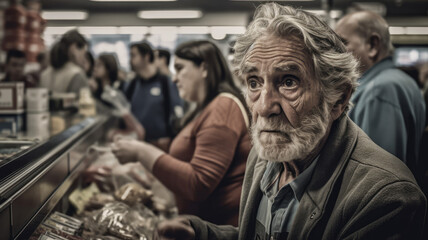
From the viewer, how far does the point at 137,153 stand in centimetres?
Answer: 213

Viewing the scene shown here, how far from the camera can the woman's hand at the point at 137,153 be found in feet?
6.88

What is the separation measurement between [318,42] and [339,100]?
0.70 feet

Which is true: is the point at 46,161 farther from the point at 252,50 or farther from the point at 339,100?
the point at 339,100

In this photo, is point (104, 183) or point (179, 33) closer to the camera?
point (104, 183)

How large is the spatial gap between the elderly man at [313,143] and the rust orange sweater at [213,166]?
2.02ft

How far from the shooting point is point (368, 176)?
1134mm

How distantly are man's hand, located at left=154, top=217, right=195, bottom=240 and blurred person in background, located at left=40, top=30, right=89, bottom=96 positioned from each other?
9.66ft

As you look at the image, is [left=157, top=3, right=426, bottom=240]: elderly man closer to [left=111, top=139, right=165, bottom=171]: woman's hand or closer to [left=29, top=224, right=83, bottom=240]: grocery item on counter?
[left=29, top=224, right=83, bottom=240]: grocery item on counter

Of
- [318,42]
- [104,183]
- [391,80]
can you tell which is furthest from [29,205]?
[391,80]

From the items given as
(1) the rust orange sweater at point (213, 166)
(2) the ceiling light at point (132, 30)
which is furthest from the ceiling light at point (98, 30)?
(1) the rust orange sweater at point (213, 166)

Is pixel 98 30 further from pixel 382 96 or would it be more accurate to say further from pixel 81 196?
pixel 382 96

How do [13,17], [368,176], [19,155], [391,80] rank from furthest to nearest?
[13,17], [391,80], [19,155], [368,176]

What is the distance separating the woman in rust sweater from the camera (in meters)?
1.99

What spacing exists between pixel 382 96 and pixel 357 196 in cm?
133
